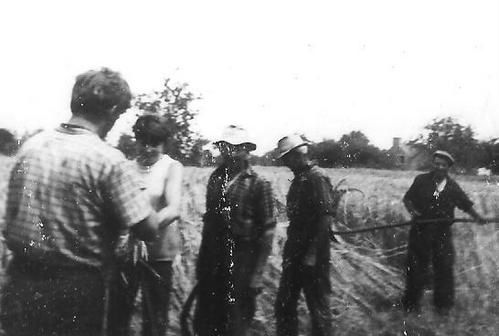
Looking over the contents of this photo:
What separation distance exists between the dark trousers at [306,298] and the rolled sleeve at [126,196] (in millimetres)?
2270

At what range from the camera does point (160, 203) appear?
3010mm

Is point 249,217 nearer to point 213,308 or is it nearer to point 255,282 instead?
point 255,282

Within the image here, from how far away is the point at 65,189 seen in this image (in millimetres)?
1683

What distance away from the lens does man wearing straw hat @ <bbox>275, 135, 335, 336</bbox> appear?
377cm

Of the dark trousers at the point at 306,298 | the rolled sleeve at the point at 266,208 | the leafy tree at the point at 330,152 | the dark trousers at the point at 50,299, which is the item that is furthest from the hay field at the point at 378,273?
the leafy tree at the point at 330,152

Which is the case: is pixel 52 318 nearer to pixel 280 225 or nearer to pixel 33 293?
pixel 33 293

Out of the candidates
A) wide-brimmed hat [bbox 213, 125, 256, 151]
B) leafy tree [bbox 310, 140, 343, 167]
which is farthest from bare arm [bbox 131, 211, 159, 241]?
leafy tree [bbox 310, 140, 343, 167]

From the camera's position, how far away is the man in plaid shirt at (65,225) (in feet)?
5.52

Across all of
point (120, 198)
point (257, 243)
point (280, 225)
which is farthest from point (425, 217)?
point (120, 198)

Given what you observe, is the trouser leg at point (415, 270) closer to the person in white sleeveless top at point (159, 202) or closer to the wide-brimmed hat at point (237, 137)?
the wide-brimmed hat at point (237, 137)

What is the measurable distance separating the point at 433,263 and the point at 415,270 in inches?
7.0

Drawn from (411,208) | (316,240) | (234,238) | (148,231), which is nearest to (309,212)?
(316,240)

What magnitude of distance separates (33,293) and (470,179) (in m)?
6.34

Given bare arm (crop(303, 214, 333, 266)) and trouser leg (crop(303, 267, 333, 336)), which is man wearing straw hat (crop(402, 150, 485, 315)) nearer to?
trouser leg (crop(303, 267, 333, 336))
